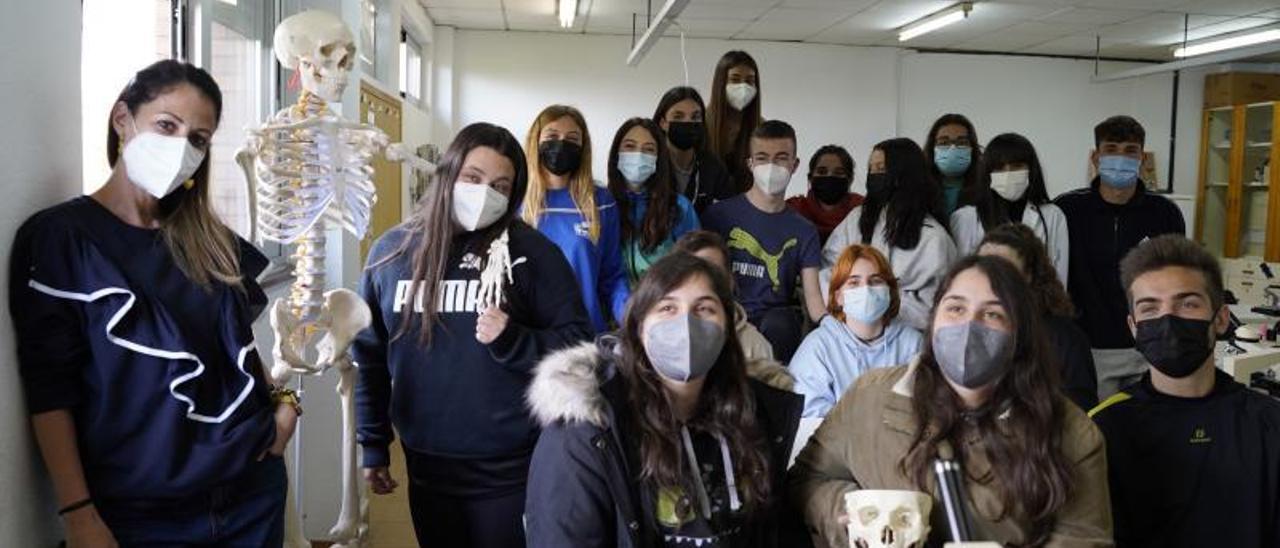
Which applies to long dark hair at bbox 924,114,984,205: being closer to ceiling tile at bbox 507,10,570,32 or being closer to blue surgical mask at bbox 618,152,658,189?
blue surgical mask at bbox 618,152,658,189

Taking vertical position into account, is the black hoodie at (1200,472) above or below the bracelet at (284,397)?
below

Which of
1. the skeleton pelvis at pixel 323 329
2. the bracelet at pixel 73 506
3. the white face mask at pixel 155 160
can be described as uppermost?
the white face mask at pixel 155 160

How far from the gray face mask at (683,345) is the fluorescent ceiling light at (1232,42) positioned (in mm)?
8201

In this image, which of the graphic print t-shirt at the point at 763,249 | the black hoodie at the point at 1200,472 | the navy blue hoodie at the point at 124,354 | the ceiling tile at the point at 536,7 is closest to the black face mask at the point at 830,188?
the graphic print t-shirt at the point at 763,249

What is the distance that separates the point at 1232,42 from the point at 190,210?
936 centimetres

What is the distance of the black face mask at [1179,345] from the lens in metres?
2.03

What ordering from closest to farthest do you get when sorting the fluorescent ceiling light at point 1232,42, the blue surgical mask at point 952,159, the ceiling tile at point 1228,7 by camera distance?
the blue surgical mask at point 952,159, the ceiling tile at point 1228,7, the fluorescent ceiling light at point 1232,42

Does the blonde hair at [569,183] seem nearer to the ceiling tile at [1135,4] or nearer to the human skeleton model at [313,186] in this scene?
the human skeleton model at [313,186]

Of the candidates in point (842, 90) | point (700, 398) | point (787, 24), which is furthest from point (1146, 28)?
point (700, 398)

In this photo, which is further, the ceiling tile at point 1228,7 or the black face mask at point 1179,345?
the ceiling tile at point 1228,7

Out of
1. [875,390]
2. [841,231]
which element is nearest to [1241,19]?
[841,231]

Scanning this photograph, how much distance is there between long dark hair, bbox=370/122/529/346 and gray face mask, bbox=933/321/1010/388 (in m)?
1.01

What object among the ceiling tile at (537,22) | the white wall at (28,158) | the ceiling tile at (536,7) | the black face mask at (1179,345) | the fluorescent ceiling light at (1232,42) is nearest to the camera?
the white wall at (28,158)

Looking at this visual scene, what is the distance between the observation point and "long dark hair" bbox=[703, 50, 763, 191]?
3.89 meters
